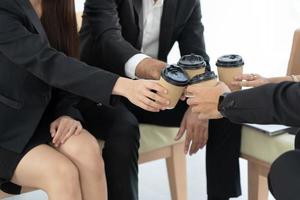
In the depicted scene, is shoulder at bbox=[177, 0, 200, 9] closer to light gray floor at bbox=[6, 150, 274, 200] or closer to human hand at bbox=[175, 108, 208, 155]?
human hand at bbox=[175, 108, 208, 155]

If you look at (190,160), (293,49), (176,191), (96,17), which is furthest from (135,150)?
(190,160)

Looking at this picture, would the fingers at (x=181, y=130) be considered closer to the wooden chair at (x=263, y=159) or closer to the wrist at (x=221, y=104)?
the wooden chair at (x=263, y=159)

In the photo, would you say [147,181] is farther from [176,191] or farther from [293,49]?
[293,49]

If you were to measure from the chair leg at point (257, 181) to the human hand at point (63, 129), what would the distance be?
1.76ft

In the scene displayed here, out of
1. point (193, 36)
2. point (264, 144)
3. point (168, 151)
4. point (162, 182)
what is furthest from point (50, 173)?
point (162, 182)

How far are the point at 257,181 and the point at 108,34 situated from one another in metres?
0.64

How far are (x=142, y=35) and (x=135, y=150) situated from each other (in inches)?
17.9

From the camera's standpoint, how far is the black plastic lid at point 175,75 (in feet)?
4.43

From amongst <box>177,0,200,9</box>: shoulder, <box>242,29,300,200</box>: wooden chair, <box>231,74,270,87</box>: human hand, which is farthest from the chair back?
<box>177,0,200,9</box>: shoulder

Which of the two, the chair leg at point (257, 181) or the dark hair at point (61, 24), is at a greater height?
the dark hair at point (61, 24)

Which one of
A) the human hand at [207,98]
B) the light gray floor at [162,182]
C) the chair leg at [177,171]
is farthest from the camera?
the light gray floor at [162,182]

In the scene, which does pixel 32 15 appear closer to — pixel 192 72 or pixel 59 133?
pixel 59 133

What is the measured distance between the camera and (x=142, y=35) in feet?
6.02

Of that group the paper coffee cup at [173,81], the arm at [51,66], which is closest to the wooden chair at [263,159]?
the paper coffee cup at [173,81]
